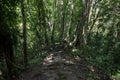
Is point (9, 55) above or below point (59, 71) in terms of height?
above

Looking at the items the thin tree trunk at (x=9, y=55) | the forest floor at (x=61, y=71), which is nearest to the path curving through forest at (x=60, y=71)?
the forest floor at (x=61, y=71)

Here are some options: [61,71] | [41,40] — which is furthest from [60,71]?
[41,40]

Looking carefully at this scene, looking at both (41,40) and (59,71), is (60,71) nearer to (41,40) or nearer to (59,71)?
(59,71)

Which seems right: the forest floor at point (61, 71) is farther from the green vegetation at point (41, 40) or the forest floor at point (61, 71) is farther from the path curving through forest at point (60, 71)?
the green vegetation at point (41, 40)

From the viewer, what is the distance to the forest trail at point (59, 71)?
9602mm

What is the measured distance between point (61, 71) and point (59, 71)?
0.31ft

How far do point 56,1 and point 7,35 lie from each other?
1239 cm

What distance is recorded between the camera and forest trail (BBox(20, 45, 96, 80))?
960cm

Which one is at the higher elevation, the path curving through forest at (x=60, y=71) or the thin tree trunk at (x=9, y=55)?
the thin tree trunk at (x=9, y=55)

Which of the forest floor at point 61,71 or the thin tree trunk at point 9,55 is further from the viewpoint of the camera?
the forest floor at point 61,71

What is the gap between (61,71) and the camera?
33.4 ft

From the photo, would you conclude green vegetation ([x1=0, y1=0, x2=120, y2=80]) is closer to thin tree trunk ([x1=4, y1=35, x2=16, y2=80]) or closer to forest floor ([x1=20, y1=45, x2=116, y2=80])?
thin tree trunk ([x1=4, y1=35, x2=16, y2=80])

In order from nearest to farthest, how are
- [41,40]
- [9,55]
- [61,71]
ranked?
[9,55] → [61,71] → [41,40]

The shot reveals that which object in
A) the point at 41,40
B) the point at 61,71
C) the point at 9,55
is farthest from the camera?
the point at 41,40
